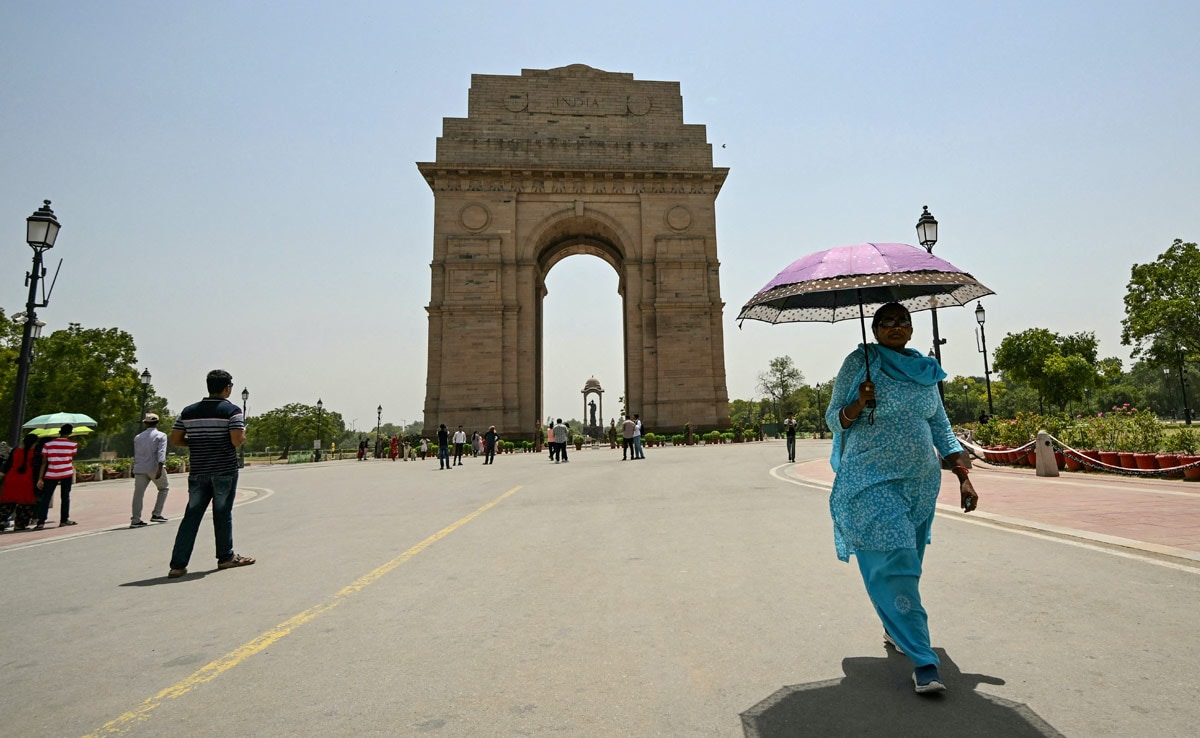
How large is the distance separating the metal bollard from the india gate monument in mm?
25545

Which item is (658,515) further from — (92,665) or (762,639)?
(92,665)

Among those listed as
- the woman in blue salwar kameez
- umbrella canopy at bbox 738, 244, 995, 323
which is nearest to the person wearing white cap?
umbrella canopy at bbox 738, 244, 995, 323

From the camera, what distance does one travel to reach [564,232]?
4359 cm

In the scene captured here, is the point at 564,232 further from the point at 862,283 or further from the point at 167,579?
the point at 862,283

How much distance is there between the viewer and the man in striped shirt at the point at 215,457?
19.8 feet

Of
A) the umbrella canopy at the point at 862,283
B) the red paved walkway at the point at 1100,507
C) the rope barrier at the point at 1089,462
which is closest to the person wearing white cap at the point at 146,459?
the umbrella canopy at the point at 862,283

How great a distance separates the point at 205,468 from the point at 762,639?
518cm

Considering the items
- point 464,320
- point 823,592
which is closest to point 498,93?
point 464,320

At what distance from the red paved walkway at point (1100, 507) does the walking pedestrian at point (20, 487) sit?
12.8 metres

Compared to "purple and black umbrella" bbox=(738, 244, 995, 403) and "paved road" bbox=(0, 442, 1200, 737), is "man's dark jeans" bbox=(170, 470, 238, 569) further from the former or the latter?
"purple and black umbrella" bbox=(738, 244, 995, 403)

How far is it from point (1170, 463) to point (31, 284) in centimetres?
1976

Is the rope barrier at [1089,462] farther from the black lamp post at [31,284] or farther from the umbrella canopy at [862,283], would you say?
the black lamp post at [31,284]

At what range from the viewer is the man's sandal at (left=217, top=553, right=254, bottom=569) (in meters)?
6.07

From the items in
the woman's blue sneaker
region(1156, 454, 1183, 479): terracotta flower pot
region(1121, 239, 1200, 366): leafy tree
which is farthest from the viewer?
region(1121, 239, 1200, 366): leafy tree
